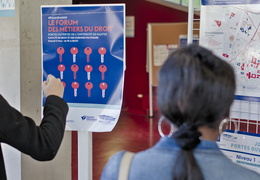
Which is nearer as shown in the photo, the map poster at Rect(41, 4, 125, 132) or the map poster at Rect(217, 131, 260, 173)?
the map poster at Rect(217, 131, 260, 173)

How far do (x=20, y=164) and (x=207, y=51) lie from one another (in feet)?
7.07

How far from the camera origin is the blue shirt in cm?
96

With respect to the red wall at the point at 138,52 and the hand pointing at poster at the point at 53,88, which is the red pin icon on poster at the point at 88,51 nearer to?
Result: the hand pointing at poster at the point at 53,88

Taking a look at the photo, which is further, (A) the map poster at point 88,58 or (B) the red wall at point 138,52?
(B) the red wall at point 138,52

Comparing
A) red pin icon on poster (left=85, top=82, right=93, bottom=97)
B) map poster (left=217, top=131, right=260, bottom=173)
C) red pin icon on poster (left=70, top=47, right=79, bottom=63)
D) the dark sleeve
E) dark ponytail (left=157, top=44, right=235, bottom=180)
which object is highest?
red pin icon on poster (left=70, top=47, right=79, bottom=63)

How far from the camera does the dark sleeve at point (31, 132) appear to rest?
1.51 meters

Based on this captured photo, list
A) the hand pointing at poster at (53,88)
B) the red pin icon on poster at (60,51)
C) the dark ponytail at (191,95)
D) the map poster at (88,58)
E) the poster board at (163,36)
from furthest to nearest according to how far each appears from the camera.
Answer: the poster board at (163,36) < the red pin icon on poster at (60,51) < the map poster at (88,58) < the hand pointing at poster at (53,88) < the dark ponytail at (191,95)

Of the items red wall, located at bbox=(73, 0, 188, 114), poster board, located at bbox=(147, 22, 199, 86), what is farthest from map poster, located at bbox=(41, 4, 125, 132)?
red wall, located at bbox=(73, 0, 188, 114)

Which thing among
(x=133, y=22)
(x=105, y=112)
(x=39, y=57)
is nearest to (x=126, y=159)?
(x=105, y=112)

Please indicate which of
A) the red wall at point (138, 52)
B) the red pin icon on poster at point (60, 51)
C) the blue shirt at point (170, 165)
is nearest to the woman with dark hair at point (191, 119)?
the blue shirt at point (170, 165)

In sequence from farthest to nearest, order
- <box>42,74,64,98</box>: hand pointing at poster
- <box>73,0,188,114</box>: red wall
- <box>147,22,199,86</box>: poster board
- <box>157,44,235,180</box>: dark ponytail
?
<box>73,0,188,114</box>: red wall
<box>147,22,199,86</box>: poster board
<box>42,74,64,98</box>: hand pointing at poster
<box>157,44,235,180</box>: dark ponytail

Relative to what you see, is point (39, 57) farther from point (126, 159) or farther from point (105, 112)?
point (126, 159)

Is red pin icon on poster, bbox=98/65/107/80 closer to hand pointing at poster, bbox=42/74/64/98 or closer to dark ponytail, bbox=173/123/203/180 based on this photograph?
hand pointing at poster, bbox=42/74/64/98

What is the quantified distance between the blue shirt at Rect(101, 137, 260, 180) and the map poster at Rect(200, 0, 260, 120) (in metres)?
1.24
